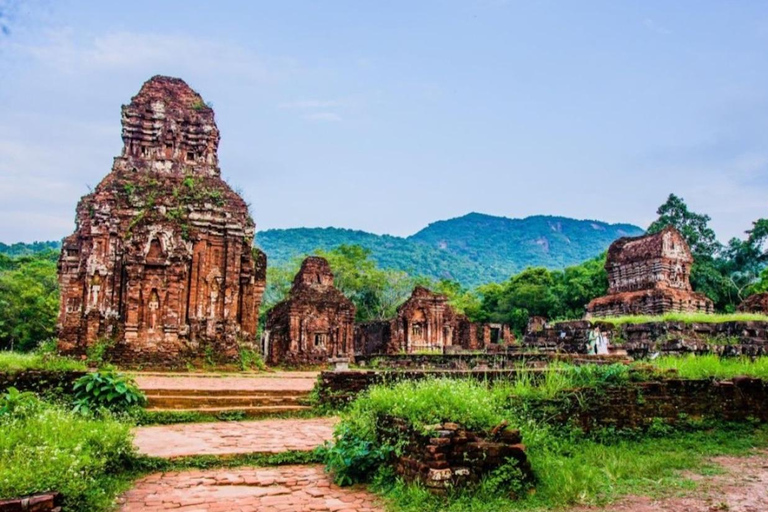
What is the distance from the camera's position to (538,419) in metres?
8.16

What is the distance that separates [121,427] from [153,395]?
4.57 metres

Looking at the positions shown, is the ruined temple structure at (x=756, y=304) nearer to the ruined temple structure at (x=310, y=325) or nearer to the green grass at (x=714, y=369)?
the ruined temple structure at (x=310, y=325)

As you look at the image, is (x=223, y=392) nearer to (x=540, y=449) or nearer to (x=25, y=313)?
(x=540, y=449)

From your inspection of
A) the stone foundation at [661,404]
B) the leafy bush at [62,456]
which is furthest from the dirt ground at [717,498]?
the leafy bush at [62,456]

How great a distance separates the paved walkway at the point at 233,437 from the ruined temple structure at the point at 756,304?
2278 centimetres

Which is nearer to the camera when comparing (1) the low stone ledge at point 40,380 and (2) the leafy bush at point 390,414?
(2) the leafy bush at point 390,414

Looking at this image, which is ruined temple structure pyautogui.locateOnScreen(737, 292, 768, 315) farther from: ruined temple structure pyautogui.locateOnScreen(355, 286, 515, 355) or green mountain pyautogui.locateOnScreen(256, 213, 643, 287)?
green mountain pyautogui.locateOnScreen(256, 213, 643, 287)

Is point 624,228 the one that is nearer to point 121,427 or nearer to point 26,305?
point 26,305

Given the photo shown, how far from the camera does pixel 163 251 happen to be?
1959cm

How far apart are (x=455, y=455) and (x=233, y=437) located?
4.01m

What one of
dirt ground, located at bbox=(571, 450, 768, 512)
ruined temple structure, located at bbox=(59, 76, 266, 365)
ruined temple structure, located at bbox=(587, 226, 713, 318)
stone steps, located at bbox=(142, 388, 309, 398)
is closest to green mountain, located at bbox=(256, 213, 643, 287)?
ruined temple structure, located at bbox=(587, 226, 713, 318)

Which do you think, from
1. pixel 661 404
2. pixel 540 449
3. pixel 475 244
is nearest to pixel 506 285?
pixel 661 404

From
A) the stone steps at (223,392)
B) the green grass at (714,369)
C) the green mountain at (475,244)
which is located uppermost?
the green mountain at (475,244)

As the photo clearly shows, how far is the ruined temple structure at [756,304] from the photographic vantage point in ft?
86.8
